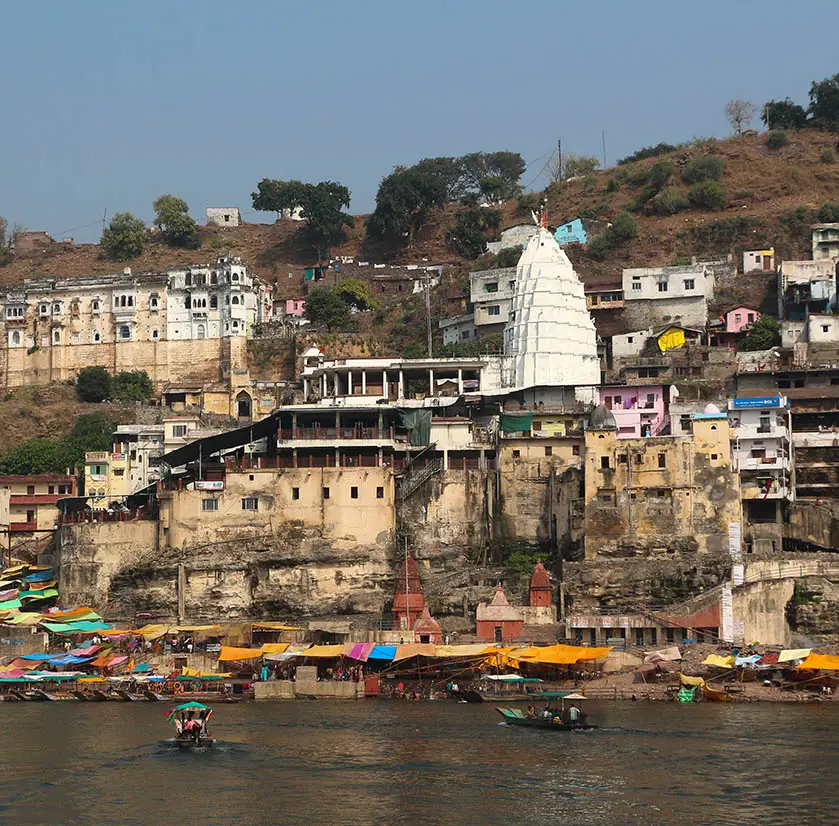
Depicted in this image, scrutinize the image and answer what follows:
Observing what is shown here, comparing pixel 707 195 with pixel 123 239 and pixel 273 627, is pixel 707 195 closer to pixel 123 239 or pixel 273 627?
pixel 123 239

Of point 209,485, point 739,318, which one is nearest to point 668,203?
point 739,318

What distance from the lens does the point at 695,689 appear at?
64.6 metres

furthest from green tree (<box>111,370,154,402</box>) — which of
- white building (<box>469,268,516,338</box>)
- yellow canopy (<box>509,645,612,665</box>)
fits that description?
yellow canopy (<box>509,645,612,665</box>)

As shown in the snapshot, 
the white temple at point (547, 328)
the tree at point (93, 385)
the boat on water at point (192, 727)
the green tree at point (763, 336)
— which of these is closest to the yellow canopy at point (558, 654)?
the boat on water at point (192, 727)

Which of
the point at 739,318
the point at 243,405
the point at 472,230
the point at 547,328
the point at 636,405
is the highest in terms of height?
the point at 472,230

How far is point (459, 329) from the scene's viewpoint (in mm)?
111500

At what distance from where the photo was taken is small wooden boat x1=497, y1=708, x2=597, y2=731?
2228 inches

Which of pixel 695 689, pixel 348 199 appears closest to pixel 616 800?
pixel 695 689

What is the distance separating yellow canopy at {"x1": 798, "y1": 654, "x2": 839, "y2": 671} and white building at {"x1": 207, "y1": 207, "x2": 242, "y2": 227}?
87.4 m

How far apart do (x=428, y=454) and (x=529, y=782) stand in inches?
1351

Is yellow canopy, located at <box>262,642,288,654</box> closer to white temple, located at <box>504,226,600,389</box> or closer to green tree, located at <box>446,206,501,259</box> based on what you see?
white temple, located at <box>504,226,600,389</box>

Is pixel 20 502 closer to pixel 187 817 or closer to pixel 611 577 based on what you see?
pixel 611 577

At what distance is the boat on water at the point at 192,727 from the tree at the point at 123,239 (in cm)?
8540

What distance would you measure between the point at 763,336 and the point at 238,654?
41358mm
